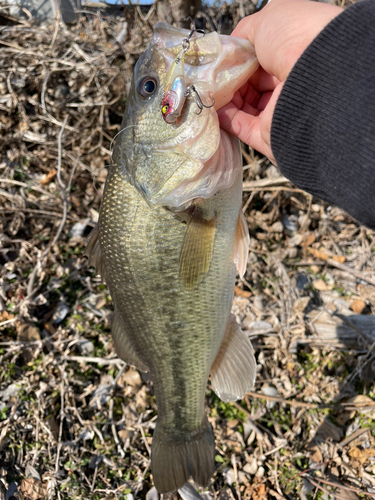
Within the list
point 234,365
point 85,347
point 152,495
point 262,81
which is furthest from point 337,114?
point 152,495

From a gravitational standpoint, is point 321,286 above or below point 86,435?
above

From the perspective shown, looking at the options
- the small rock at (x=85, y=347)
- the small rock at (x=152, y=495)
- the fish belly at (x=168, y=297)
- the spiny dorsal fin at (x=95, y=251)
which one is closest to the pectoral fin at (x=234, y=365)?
the fish belly at (x=168, y=297)

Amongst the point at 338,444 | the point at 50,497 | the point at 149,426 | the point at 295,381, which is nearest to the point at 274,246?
the point at 295,381

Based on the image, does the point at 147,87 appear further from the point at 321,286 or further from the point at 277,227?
the point at 321,286

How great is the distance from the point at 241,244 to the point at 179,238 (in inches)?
15.0

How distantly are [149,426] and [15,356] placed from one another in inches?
46.9

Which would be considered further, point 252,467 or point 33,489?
point 252,467

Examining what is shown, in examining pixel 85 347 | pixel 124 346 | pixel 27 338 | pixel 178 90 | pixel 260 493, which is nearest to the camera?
pixel 178 90

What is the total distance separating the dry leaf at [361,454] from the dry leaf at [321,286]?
1301 mm

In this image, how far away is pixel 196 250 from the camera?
5.42ft

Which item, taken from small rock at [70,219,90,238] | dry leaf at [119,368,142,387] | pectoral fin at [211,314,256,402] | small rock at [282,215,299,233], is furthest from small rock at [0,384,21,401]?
small rock at [282,215,299,233]

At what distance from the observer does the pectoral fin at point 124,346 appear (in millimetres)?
1989

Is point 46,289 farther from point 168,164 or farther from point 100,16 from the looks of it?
point 100,16

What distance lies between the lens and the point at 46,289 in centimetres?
309
